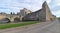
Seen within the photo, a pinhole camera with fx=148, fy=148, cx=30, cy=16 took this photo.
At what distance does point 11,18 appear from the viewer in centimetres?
9075

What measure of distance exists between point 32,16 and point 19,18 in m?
27.1

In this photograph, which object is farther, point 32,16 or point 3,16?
point 32,16

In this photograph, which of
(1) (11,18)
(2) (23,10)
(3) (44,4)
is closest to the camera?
(1) (11,18)

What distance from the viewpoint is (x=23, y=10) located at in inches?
5655

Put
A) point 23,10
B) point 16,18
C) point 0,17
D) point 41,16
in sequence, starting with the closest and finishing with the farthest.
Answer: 1. point 0,17
2. point 16,18
3. point 41,16
4. point 23,10

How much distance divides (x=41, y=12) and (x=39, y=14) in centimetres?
229

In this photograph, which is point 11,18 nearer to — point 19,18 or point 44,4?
point 19,18

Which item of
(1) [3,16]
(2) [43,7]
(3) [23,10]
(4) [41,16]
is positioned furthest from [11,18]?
(3) [23,10]

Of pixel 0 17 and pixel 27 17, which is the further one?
pixel 27 17

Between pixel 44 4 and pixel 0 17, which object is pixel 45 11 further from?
pixel 0 17

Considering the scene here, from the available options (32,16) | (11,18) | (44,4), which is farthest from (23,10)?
(11,18)

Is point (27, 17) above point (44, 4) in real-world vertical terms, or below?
below

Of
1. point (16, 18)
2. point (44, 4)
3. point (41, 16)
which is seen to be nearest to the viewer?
point (16, 18)

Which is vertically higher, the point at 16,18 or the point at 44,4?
the point at 44,4
